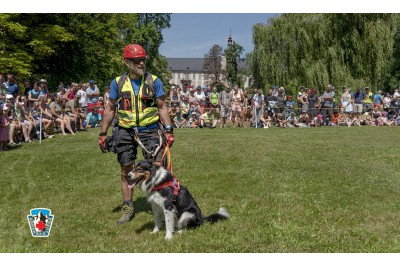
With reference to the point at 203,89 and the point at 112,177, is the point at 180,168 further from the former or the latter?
the point at 203,89

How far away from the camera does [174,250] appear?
5859 millimetres

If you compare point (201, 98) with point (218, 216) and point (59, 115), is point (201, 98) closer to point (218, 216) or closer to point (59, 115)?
point (59, 115)

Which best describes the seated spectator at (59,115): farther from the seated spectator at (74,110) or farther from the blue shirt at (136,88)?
the blue shirt at (136,88)

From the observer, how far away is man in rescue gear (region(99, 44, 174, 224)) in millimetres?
6786

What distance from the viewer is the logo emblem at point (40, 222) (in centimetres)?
654

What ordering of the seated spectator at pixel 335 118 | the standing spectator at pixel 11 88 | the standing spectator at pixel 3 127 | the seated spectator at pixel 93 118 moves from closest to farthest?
the standing spectator at pixel 3 127 → the standing spectator at pixel 11 88 → the seated spectator at pixel 93 118 → the seated spectator at pixel 335 118

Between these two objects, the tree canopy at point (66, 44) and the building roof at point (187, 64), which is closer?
the tree canopy at point (66, 44)

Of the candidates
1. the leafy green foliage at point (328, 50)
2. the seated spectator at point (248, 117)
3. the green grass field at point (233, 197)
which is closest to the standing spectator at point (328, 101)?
the seated spectator at point (248, 117)

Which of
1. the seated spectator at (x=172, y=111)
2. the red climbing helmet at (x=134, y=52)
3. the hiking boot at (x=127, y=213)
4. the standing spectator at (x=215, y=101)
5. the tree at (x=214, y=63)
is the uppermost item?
the tree at (x=214, y=63)

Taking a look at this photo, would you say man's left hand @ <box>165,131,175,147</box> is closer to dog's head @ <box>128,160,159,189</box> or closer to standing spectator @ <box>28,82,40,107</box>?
dog's head @ <box>128,160,159,189</box>

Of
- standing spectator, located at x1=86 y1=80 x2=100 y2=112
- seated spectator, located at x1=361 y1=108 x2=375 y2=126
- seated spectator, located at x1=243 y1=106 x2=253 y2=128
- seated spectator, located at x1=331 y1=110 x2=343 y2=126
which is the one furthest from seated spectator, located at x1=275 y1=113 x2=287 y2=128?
standing spectator, located at x1=86 y1=80 x2=100 y2=112

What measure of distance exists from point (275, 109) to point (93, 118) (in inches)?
397

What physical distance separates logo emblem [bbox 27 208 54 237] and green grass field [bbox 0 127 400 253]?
0.44 feet

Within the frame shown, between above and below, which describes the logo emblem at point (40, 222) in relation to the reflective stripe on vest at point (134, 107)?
below
